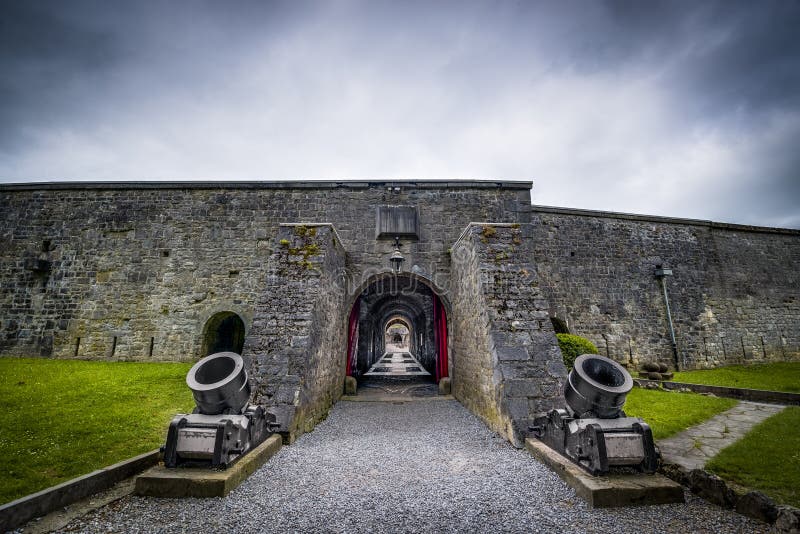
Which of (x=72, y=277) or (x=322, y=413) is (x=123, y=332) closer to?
(x=72, y=277)

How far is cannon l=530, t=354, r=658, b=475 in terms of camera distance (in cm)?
351

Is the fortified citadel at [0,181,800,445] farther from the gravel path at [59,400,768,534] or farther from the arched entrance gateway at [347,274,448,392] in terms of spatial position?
the gravel path at [59,400,768,534]

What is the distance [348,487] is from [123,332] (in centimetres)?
1007

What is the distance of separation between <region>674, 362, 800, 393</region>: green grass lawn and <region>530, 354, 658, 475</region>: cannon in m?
8.30

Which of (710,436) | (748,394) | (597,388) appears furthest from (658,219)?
(597,388)

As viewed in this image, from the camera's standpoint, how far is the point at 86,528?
2.86 meters

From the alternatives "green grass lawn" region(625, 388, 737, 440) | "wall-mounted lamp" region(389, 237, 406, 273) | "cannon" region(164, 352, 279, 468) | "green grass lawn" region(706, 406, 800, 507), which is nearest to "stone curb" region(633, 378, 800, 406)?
"green grass lawn" region(625, 388, 737, 440)

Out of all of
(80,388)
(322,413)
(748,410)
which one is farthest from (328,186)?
(748,410)

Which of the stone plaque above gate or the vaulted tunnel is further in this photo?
the vaulted tunnel

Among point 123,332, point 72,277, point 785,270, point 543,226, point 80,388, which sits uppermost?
point 543,226

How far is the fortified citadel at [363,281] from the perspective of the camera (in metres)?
6.12

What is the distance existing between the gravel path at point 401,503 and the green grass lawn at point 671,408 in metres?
2.45

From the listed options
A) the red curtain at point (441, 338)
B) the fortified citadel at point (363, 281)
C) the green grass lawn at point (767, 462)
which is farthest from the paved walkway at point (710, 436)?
the red curtain at point (441, 338)

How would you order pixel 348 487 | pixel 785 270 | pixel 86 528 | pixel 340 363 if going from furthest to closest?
pixel 785 270 → pixel 340 363 → pixel 348 487 → pixel 86 528
